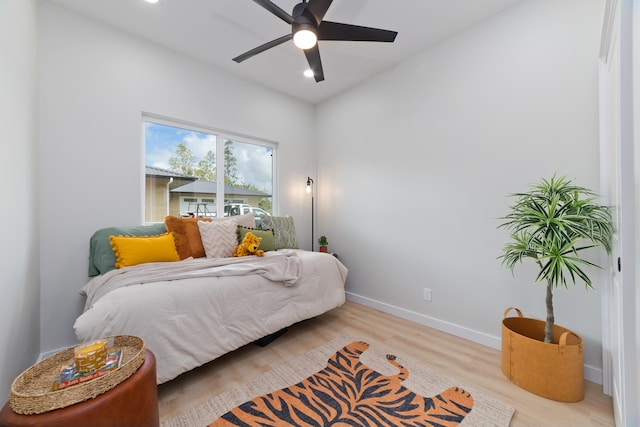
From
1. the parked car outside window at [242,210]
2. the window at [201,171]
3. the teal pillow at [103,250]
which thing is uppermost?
the window at [201,171]

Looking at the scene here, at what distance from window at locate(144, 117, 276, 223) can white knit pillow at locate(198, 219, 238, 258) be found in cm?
53

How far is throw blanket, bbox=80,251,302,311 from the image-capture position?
1.83 metres

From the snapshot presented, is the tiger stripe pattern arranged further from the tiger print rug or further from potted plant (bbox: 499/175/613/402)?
potted plant (bbox: 499/175/613/402)

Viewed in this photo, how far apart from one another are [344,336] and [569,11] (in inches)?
122

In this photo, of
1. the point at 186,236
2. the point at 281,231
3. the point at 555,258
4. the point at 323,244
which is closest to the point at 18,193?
the point at 186,236

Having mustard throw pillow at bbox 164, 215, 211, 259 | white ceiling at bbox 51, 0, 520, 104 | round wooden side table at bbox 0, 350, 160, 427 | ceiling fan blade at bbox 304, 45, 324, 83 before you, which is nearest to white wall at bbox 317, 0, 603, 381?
white ceiling at bbox 51, 0, 520, 104

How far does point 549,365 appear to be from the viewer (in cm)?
165

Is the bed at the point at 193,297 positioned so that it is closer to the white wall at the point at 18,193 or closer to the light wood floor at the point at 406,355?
the light wood floor at the point at 406,355

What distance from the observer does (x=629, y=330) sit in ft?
3.70

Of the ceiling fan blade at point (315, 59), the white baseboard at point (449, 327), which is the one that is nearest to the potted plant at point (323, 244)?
the white baseboard at point (449, 327)

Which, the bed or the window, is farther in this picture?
the window

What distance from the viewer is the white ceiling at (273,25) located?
7.15 ft

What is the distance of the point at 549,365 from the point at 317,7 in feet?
8.70

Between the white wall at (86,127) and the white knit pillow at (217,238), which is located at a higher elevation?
the white wall at (86,127)
